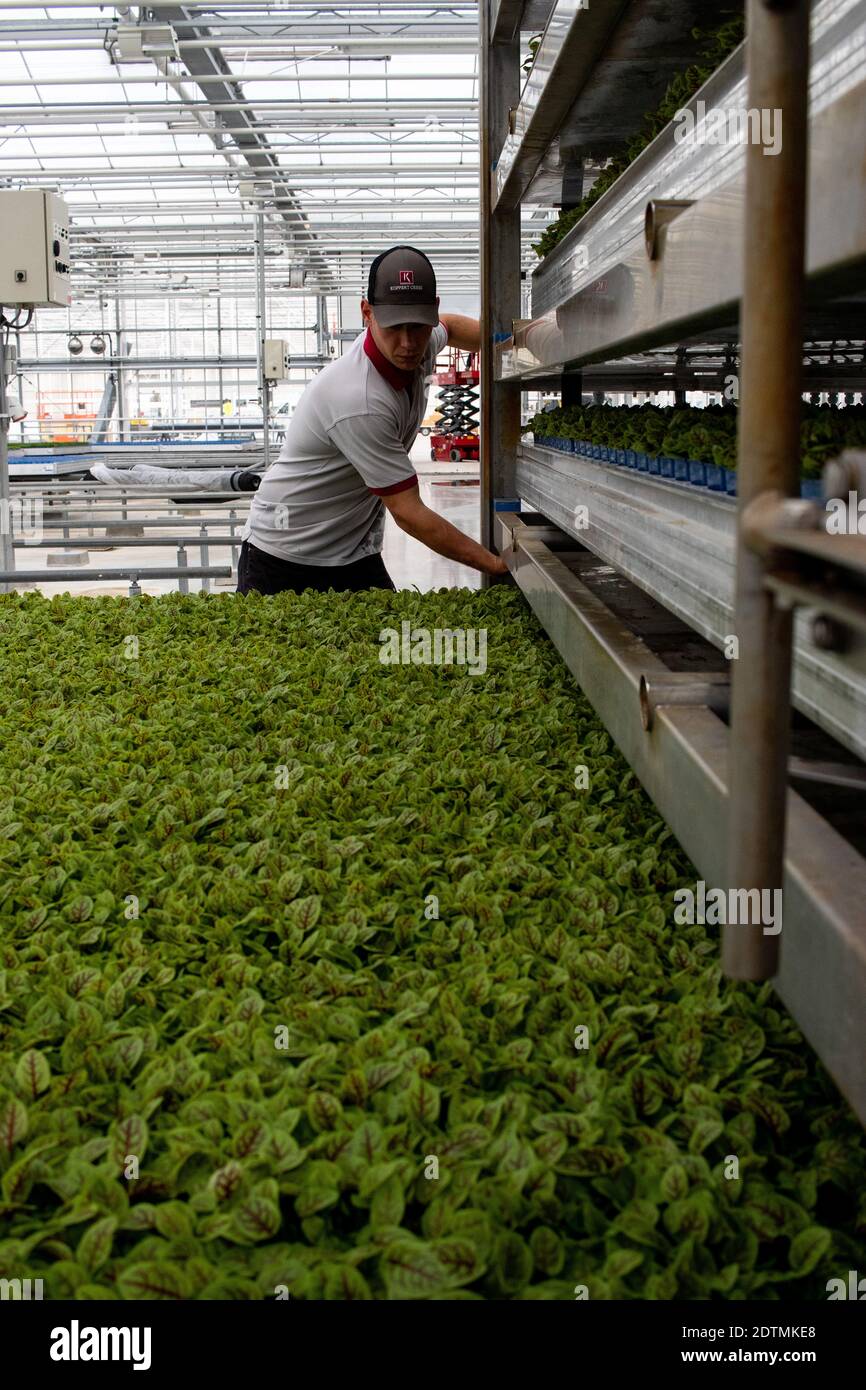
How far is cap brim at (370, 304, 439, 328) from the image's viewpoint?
12.1ft

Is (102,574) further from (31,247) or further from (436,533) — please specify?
(436,533)

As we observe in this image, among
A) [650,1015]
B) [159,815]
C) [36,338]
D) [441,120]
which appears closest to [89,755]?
[159,815]

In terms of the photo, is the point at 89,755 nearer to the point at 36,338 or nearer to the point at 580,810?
the point at 580,810

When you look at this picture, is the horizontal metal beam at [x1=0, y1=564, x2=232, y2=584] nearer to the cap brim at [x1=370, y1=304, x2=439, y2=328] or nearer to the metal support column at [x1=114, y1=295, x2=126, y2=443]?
the cap brim at [x1=370, y1=304, x2=439, y2=328]

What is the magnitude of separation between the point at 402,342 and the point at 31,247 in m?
3.32

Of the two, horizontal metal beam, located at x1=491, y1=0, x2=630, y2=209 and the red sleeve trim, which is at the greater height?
horizontal metal beam, located at x1=491, y1=0, x2=630, y2=209

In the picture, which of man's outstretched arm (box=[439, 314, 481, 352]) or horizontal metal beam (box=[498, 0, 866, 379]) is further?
man's outstretched arm (box=[439, 314, 481, 352])

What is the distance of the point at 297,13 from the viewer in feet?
34.0

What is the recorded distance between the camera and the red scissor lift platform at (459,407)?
23094mm

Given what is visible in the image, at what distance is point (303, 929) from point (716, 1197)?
0.65m

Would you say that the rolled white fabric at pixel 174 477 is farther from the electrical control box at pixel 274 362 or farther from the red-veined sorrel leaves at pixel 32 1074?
the red-veined sorrel leaves at pixel 32 1074

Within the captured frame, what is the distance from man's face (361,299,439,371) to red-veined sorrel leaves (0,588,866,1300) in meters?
1.90

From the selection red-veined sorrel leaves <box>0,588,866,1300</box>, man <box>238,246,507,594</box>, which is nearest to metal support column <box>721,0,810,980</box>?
red-veined sorrel leaves <box>0,588,866,1300</box>

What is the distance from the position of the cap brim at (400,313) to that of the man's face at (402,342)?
3cm
